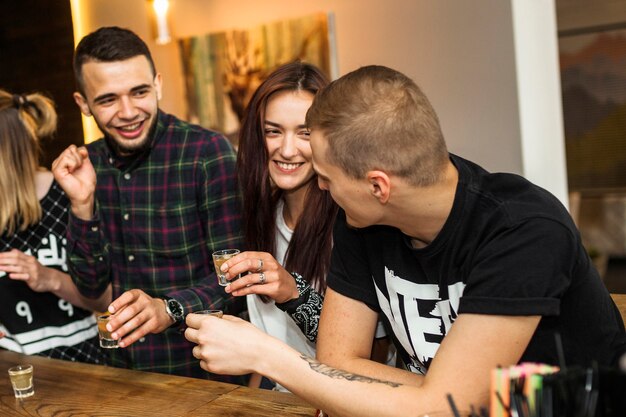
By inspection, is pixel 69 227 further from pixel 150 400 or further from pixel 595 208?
pixel 595 208

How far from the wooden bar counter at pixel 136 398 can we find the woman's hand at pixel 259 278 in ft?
0.89

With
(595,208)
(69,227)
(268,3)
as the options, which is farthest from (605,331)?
(595,208)

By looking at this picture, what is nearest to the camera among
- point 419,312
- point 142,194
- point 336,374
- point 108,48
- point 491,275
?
point 491,275

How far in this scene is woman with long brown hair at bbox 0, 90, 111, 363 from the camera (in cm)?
280

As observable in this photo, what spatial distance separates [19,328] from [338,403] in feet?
5.69

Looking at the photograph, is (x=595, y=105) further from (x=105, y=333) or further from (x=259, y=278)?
(x=105, y=333)

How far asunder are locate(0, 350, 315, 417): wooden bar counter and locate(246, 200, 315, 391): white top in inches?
12.6

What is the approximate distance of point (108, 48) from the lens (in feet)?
8.66

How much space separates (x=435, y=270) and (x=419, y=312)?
118mm

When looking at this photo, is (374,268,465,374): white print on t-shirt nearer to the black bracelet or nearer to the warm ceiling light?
the black bracelet

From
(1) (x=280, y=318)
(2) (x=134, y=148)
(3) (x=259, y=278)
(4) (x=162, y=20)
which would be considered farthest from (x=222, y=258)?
(4) (x=162, y=20)

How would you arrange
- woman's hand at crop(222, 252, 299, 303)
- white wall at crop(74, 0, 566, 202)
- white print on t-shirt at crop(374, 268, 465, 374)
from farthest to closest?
white wall at crop(74, 0, 566, 202) → woman's hand at crop(222, 252, 299, 303) → white print on t-shirt at crop(374, 268, 465, 374)

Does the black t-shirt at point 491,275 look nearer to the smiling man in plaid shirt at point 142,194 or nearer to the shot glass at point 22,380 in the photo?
the smiling man in plaid shirt at point 142,194

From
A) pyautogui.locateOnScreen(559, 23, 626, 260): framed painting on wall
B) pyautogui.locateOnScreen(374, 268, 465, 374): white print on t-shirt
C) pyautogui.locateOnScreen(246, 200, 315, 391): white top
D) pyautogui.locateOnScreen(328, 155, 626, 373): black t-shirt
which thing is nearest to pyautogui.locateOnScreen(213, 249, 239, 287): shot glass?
pyautogui.locateOnScreen(246, 200, 315, 391): white top
